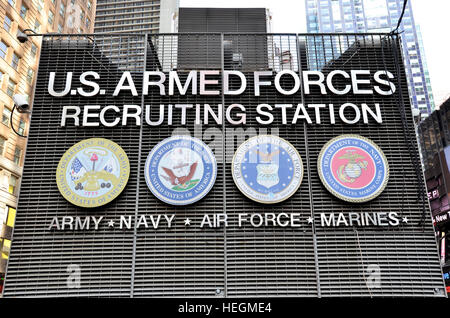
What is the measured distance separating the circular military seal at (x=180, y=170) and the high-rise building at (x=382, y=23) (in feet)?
322

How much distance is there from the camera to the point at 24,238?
11.6 metres

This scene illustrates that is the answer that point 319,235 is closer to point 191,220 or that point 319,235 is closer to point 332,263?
point 332,263

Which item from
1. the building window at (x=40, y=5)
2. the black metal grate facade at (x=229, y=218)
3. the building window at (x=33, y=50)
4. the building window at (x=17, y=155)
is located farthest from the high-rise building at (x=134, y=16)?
the black metal grate facade at (x=229, y=218)

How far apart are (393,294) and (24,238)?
992cm

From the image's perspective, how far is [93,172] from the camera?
12.1m

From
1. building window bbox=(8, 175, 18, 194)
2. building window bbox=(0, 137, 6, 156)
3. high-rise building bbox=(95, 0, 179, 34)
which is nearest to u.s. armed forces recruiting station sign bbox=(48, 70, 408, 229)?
building window bbox=(0, 137, 6, 156)

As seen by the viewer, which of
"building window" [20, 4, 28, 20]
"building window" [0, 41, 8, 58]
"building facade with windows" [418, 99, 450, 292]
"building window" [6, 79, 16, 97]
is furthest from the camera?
"building facade with windows" [418, 99, 450, 292]

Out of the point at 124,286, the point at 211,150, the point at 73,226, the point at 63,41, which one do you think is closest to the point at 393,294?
the point at 211,150

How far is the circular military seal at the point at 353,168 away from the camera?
12008 mm

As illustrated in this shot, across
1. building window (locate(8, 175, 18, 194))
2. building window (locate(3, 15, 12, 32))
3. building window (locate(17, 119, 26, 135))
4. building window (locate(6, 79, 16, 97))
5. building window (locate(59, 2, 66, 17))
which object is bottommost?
building window (locate(8, 175, 18, 194))

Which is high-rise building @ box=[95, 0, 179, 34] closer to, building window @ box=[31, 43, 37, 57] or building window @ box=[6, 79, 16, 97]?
building window @ box=[31, 43, 37, 57]

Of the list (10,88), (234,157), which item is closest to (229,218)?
(234,157)

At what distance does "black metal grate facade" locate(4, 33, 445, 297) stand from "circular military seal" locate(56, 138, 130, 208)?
0.85ft

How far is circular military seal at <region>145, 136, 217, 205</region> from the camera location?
11.9m
